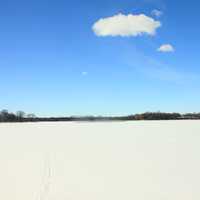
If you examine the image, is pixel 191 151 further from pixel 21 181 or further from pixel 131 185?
pixel 21 181

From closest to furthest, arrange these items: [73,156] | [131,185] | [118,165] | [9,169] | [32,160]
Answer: [131,185] → [9,169] → [118,165] → [32,160] → [73,156]

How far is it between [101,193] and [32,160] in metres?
4.25

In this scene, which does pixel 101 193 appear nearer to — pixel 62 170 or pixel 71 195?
pixel 71 195

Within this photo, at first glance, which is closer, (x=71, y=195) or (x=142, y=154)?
(x=71, y=195)

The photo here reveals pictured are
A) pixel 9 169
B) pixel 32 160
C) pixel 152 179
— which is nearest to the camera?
pixel 152 179

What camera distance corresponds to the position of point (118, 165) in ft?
29.2

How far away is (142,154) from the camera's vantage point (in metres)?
10.9

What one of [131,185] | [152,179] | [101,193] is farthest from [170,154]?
[101,193]

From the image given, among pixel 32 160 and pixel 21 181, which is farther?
pixel 32 160

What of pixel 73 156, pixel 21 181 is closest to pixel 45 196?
pixel 21 181

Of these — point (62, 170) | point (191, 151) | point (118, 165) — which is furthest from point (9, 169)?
point (191, 151)

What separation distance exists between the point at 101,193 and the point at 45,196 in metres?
0.91

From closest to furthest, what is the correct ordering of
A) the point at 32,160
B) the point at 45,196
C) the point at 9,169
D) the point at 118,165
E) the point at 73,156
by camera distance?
the point at 45,196 → the point at 9,169 → the point at 118,165 → the point at 32,160 → the point at 73,156

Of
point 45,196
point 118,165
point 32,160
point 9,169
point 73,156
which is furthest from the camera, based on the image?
point 73,156
